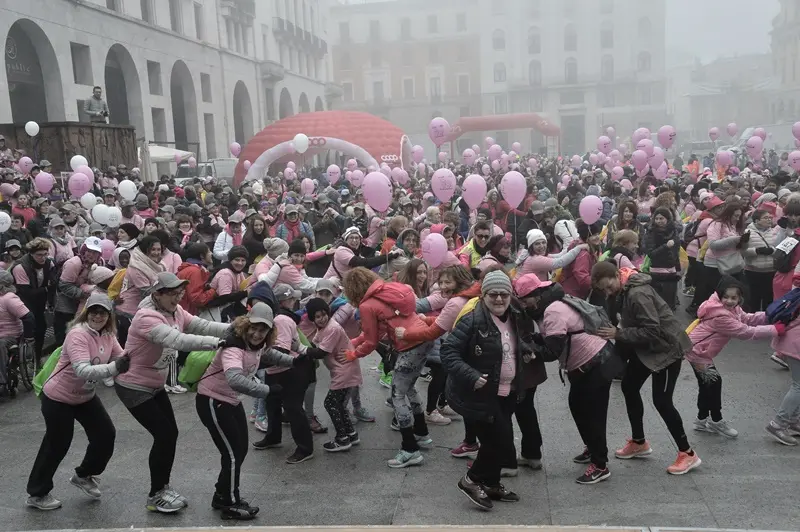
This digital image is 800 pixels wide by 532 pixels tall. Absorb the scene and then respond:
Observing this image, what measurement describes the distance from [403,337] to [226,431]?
1.42 meters

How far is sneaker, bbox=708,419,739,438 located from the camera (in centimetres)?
576

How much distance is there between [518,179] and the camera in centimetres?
1081

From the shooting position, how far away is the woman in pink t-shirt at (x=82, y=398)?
461 centimetres

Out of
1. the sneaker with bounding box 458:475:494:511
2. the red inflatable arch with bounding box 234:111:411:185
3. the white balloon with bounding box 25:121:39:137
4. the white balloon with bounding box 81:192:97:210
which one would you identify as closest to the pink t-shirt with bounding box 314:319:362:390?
the sneaker with bounding box 458:475:494:511

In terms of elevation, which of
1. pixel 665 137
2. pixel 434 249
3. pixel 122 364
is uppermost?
pixel 665 137

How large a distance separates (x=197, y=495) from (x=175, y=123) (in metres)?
36.0

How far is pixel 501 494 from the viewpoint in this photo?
480cm

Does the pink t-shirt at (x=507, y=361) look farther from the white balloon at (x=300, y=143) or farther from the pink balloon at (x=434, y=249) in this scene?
the white balloon at (x=300, y=143)

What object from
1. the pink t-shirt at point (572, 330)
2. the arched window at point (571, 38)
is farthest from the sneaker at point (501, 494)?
the arched window at point (571, 38)

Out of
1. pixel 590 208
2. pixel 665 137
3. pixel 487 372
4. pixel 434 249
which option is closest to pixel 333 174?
pixel 665 137

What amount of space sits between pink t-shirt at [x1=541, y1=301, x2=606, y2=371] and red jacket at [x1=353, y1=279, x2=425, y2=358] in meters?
1.02

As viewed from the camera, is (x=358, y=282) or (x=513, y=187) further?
(x=513, y=187)

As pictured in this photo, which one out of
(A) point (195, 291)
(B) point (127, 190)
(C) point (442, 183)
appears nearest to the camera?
(A) point (195, 291)

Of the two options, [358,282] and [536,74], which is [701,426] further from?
[536,74]
